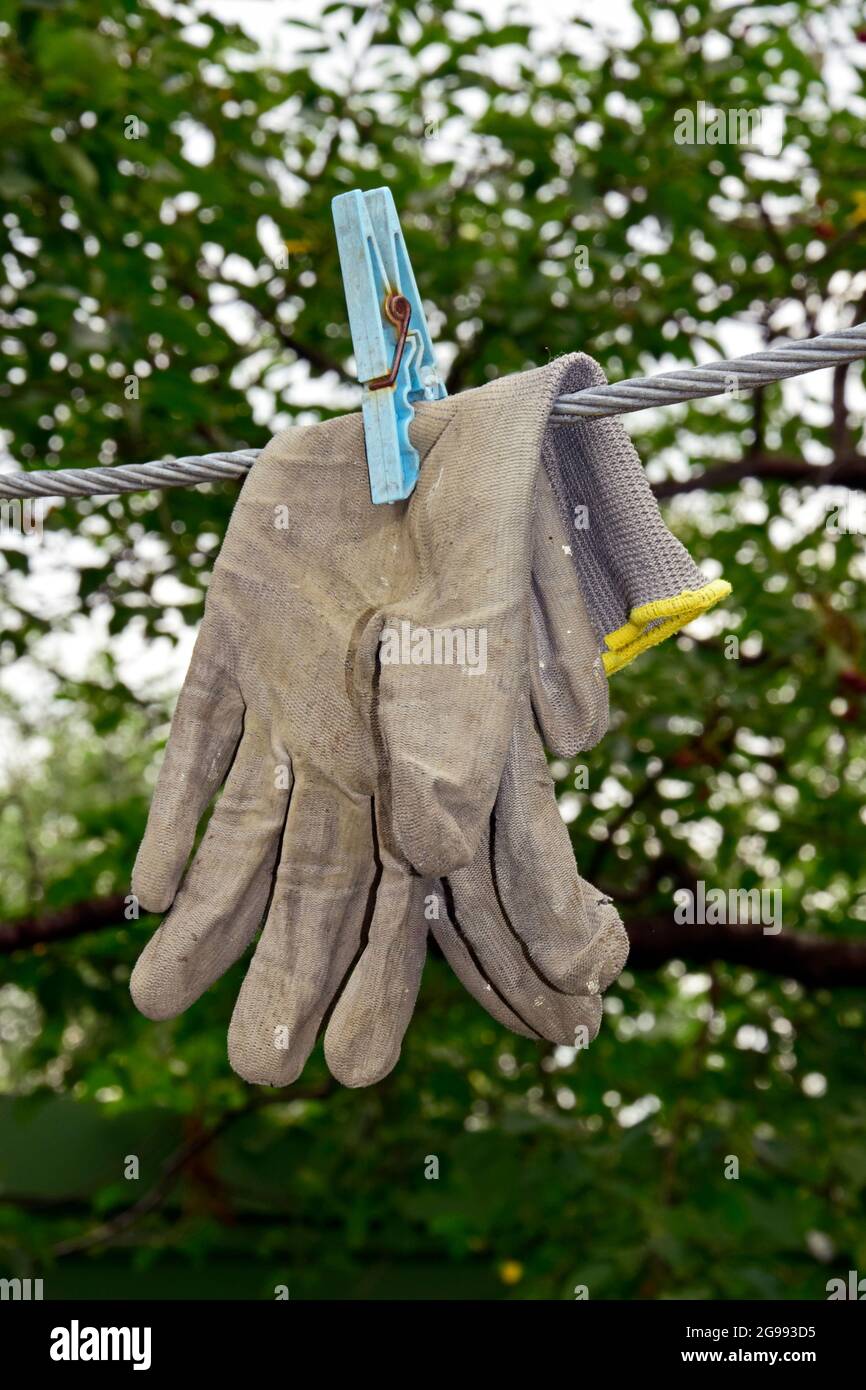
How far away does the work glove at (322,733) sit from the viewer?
1460 millimetres

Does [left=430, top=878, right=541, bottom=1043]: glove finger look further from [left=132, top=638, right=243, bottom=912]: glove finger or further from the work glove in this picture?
[left=132, top=638, right=243, bottom=912]: glove finger

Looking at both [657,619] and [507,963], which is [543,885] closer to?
[507,963]

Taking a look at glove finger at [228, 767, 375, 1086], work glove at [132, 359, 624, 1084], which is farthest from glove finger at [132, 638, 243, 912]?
glove finger at [228, 767, 375, 1086]

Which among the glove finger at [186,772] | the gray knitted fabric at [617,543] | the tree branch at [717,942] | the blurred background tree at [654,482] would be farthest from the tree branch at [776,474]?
the glove finger at [186,772]

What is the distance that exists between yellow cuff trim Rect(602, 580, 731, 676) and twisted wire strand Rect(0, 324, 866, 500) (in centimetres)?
20

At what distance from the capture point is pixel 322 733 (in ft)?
5.10

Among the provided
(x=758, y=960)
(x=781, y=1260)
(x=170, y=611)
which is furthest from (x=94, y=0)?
(x=781, y=1260)

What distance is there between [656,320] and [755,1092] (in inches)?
80.3

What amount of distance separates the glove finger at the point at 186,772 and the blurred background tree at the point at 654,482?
1.33 meters

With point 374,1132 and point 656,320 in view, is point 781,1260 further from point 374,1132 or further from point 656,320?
point 656,320

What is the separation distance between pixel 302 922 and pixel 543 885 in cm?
27

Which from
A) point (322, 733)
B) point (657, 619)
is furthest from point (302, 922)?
point (657, 619)

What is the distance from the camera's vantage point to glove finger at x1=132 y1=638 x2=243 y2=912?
1.57 meters

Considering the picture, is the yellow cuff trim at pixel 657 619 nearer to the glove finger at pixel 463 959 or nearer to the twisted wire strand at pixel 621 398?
the twisted wire strand at pixel 621 398
